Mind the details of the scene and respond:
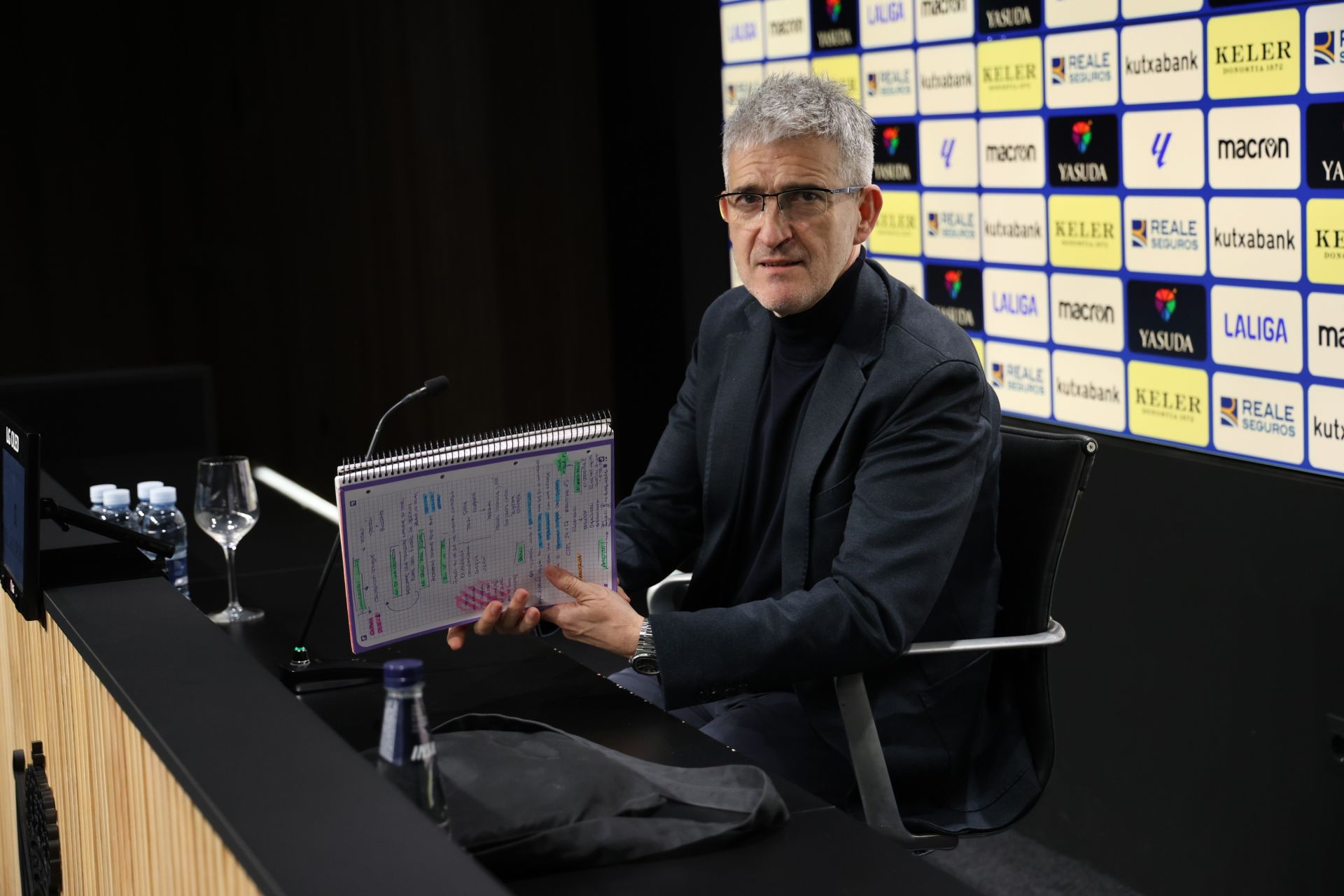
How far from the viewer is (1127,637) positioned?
2.81 m

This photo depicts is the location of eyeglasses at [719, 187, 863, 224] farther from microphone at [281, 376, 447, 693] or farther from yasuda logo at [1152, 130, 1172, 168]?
yasuda logo at [1152, 130, 1172, 168]

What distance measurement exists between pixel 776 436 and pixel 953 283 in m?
1.28

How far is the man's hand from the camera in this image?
1594mm

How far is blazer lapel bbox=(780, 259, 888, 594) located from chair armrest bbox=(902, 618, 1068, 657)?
18 centimetres

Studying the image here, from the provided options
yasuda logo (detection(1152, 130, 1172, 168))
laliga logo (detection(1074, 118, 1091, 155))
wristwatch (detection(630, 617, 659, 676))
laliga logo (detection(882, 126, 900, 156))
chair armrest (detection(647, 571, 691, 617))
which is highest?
laliga logo (detection(882, 126, 900, 156))

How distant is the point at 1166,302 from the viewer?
265cm

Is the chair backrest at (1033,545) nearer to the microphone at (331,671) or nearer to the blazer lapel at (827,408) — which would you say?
the blazer lapel at (827,408)

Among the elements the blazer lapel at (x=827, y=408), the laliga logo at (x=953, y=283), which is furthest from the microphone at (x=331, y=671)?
the laliga logo at (x=953, y=283)

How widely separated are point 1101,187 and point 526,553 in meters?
1.61

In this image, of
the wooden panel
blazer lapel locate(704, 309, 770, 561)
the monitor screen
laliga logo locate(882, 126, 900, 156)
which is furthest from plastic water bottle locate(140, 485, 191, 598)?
laliga logo locate(882, 126, 900, 156)

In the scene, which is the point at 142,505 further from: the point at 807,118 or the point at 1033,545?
the point at 1033,545

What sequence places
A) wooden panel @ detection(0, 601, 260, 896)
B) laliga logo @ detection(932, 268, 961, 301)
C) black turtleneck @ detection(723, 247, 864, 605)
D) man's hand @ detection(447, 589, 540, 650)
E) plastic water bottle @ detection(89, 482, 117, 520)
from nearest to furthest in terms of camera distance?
wooden panel @ detection(0, 601, 260, 896) < man's hand @ detection(447, 589, 540, 650) < black turtleneck @ detection(723, 247, 864, 605) < plastic water bottle @ detection(89, 482, 117, 520) < laliga logo @ detection(932, 268, 961, 301)

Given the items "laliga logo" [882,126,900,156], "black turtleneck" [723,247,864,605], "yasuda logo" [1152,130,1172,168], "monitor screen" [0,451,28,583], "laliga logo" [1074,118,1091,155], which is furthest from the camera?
"laliga logo" [882,126,900,156]

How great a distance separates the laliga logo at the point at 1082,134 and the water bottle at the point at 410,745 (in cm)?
208
